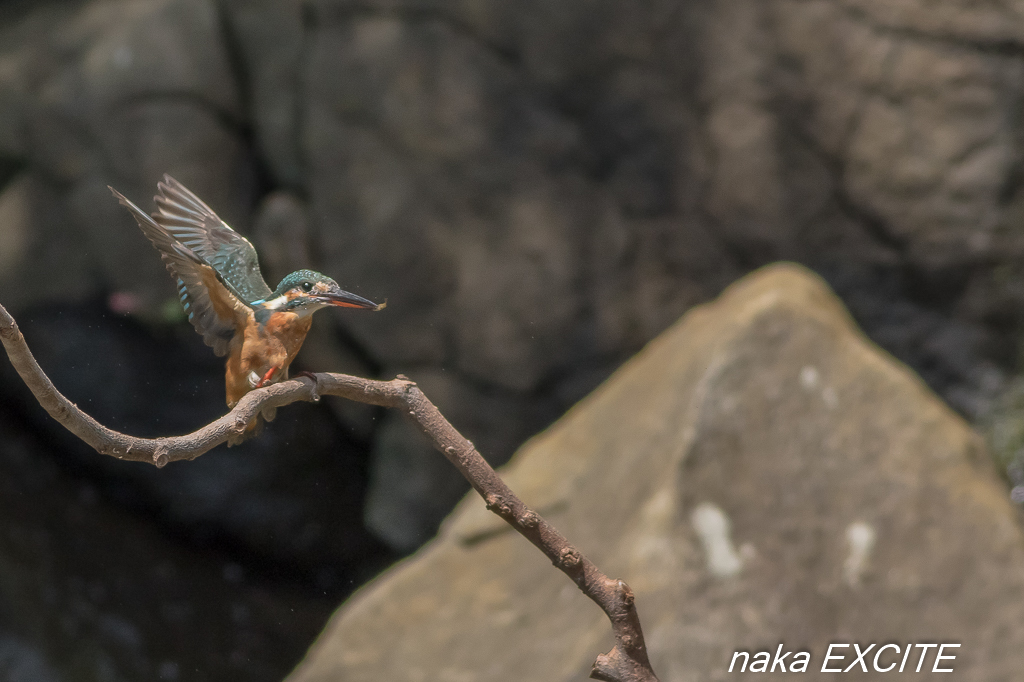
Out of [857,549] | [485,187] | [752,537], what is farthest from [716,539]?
[485,187]

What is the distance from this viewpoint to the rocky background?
2.17m

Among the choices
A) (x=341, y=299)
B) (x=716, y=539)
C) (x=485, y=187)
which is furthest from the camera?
(x=485, y=187)

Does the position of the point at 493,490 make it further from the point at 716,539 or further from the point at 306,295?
the point at 716,539

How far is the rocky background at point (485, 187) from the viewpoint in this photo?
217 cm

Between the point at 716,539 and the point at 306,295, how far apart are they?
0.94 metres

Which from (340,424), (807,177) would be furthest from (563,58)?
(340,424)

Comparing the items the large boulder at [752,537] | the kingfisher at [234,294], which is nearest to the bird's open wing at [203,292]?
the kingfisher at [234,294]

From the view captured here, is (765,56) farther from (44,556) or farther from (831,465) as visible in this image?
(44,556)

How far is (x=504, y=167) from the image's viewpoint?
8.13 feet

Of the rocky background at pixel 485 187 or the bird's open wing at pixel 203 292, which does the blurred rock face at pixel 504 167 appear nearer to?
the rocky background at pixel 485 187

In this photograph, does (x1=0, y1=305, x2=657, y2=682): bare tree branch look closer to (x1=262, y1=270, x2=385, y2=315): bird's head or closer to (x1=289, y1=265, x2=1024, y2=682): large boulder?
(x1=262, y1=270, x2=385, y2=315): bird's head

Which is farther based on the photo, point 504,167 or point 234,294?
point 504,167

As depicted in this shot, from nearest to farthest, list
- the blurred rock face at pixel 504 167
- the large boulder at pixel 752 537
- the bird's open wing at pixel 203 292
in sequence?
the bird's open wing at pixel 203 292 < the large boulder at pixel 752 537 < the blurred rock face at pixel 504 167

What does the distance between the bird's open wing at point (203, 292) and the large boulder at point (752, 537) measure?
2.92 ft
